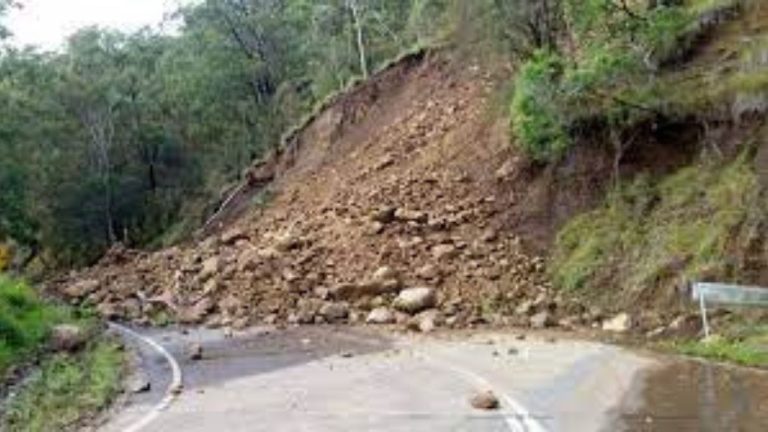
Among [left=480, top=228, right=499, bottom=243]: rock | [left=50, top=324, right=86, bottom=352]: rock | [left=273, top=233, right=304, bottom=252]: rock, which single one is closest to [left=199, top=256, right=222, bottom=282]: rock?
[left=273, top=233, right=304, bottom=252]: rock

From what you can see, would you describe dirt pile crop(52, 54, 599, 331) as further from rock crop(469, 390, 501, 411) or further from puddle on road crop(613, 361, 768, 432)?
rock crop(469, 390, 501, 411)

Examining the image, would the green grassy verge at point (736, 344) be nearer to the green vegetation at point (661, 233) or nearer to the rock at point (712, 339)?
the rock at point (712, 339)

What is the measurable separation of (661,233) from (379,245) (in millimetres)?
8799

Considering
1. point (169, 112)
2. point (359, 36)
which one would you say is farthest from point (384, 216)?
point (169, 112)

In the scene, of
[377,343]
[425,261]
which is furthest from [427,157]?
[377,343]

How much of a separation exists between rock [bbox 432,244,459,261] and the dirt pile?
0.04 metres

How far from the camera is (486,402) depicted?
13898 millimetres

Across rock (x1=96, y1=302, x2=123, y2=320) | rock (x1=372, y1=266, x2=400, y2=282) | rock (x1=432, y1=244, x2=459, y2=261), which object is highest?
rock (x1=432, y1=244, x2=459, y2=261)

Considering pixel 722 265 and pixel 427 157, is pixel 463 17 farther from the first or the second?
pixel 722 265

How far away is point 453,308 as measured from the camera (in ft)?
87.8

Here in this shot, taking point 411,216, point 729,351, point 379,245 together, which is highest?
point 411,216

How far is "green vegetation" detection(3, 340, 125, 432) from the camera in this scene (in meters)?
16.9

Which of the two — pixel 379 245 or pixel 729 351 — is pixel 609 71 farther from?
pixel 729 351

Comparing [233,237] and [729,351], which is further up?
[233,237]
